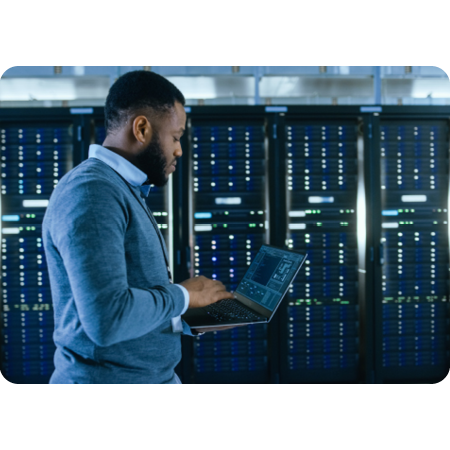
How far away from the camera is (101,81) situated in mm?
2977

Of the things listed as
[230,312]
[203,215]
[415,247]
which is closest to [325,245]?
[415,247]

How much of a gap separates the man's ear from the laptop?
572mm

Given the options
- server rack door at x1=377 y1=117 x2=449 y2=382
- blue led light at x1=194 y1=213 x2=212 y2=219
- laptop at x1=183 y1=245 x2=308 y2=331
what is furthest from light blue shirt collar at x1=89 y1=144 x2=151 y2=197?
server rack door at x1=377 y1=117 x2=449 y2=382

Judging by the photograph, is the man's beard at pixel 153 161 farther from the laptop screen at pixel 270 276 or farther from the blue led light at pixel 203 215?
the blue led light at pixel 203 215

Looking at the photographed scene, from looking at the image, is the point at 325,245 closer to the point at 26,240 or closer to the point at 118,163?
the point at 118,163

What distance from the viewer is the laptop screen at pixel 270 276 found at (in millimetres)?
1134

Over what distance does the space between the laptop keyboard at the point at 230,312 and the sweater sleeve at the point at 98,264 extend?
39cm

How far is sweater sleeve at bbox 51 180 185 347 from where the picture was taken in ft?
2.30

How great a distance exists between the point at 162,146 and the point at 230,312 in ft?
2.07

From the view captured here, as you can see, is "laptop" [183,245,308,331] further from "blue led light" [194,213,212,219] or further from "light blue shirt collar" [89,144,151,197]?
"blue led light" [194,213,212,219]

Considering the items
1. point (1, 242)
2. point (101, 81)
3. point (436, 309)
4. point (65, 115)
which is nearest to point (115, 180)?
point (65, 115)

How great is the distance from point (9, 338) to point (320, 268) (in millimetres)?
2464

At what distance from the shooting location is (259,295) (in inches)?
48.6

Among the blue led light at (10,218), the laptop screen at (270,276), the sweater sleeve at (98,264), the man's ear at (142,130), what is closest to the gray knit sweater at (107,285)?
the sweater sleeve at (98,264)
